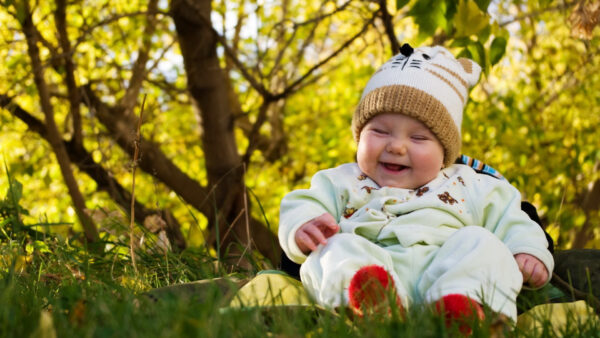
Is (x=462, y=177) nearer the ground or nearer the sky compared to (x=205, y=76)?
nearer the ground

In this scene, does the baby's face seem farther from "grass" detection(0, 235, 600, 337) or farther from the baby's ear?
"grass" detection(0, 235, 600, 337)

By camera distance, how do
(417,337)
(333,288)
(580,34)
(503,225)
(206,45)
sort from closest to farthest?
1. (417,337)
2. (333,288)
3. (503,225)
4. (580,34)
5. (206,45)

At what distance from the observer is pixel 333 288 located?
80.8 inches

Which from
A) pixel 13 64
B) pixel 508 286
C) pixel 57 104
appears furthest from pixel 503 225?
pixel 57 104

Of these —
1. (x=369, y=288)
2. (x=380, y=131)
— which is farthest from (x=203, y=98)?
(x=369, y=288)

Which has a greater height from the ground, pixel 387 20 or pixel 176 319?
pixel 387 20

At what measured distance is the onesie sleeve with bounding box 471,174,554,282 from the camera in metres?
2.36

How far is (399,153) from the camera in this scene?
2.55 m

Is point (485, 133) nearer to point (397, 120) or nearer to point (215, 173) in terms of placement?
point (215, 173)

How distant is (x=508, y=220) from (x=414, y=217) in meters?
0.37

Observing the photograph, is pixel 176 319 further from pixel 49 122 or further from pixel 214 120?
pixel 214 120

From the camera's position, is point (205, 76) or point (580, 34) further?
point (205, 76)

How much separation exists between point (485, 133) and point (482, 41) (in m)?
3.27

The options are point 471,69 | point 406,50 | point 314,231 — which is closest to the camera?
point 314,231
